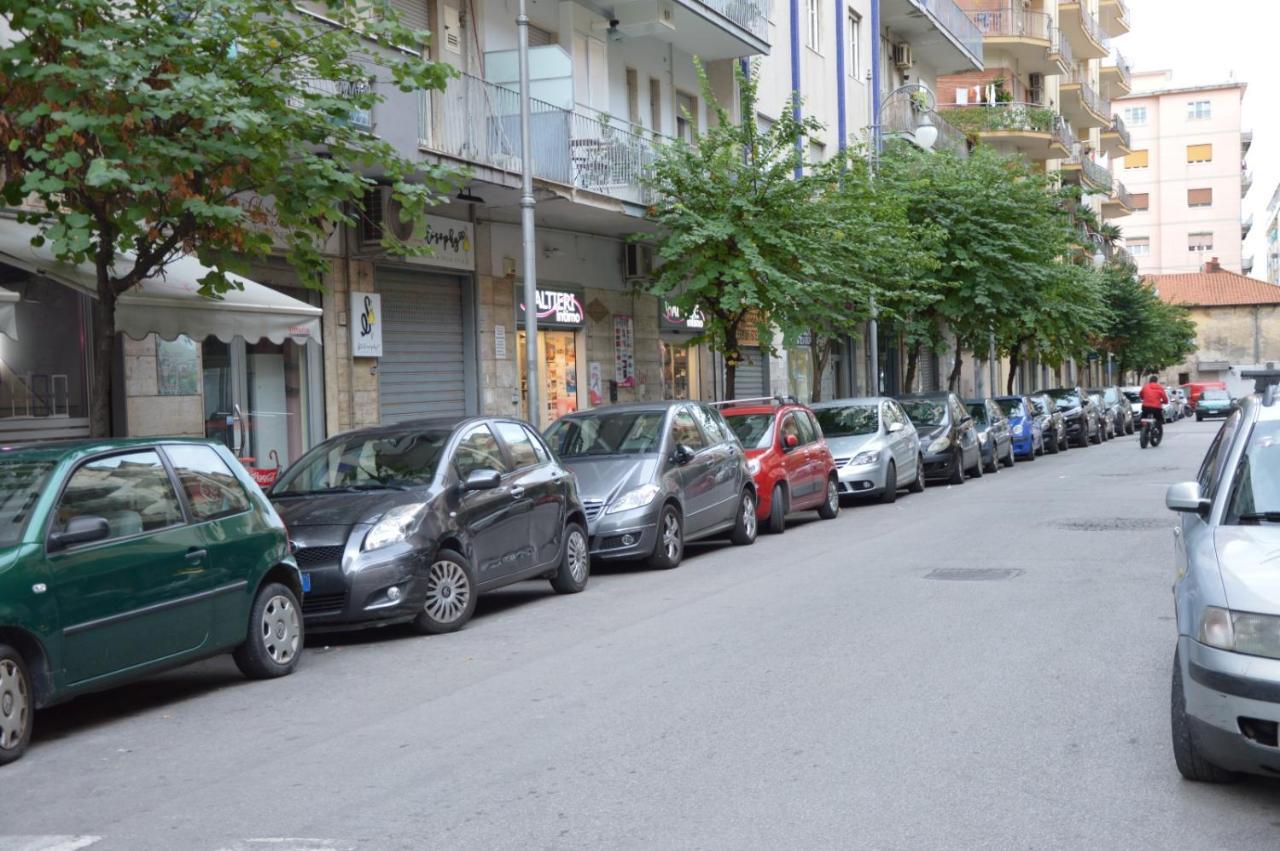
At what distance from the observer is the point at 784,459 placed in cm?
1719

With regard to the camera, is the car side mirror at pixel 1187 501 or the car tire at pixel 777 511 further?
the car tire at pixel 777 511

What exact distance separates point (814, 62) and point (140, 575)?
28.4 metres

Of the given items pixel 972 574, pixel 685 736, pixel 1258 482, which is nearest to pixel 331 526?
pixel 685 736

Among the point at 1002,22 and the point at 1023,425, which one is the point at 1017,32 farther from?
the point at 1023,425

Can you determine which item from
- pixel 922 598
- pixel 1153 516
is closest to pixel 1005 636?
pixel 922 598

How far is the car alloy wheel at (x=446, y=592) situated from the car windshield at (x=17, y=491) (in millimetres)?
3060

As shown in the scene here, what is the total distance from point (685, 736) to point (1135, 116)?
107391mm

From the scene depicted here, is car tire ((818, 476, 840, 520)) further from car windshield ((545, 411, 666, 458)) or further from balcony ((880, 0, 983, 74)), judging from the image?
balcony ((880, 0, 983, 74))

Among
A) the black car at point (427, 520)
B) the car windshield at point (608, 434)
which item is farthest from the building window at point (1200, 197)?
the black car at point (427, 520)

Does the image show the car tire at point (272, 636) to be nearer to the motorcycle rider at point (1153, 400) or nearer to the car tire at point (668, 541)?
the car tire at point (668, 541)

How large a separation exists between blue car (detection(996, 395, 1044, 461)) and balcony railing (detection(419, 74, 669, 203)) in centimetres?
1315

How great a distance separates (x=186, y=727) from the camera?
7.32m

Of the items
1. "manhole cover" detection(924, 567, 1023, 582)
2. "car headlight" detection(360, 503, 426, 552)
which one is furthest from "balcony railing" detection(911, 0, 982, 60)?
"car headlight" detection(360, 503, 426, 552)

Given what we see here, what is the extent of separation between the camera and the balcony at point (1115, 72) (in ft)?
235
